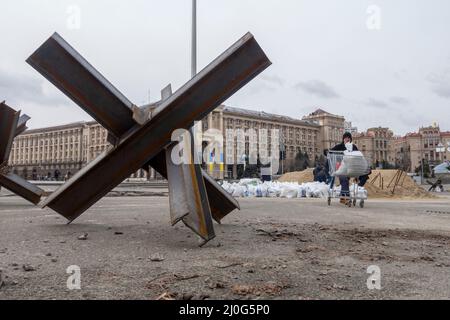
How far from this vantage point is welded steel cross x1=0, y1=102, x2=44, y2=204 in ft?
34.1

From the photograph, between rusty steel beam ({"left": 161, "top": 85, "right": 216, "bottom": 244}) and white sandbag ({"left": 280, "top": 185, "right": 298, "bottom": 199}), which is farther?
white sandbag ({"left": 280, "top": 185, "right": 298, "bottom": 199})

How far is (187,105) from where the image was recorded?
5449 mm

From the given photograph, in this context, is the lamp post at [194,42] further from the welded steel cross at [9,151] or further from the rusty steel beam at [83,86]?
the rusty steel beam at [83,86]

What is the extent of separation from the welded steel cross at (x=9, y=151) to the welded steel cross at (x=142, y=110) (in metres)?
5.79

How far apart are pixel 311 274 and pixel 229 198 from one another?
11.2 ft

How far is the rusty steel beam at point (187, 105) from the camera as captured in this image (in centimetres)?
536

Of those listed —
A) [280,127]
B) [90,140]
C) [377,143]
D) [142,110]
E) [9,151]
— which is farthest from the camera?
[377,143]

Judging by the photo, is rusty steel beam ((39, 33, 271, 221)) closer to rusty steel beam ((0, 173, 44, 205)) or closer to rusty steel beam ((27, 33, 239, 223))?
rusty steel beam ((27, 33, 239, 223))

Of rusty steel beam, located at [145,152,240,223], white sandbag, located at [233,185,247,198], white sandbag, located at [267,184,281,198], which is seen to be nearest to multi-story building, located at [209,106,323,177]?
white sandbag, located at [233,185,247,198]

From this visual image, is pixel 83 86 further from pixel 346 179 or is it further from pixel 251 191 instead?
pixel 251 191

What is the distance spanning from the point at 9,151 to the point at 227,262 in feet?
30.9

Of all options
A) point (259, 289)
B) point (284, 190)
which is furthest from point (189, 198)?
point (284, 190)

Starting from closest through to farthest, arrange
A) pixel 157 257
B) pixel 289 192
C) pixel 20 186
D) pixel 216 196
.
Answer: pixel 157 257 → pixel 216 196 → pixel 20 186 → pixel 289 192
